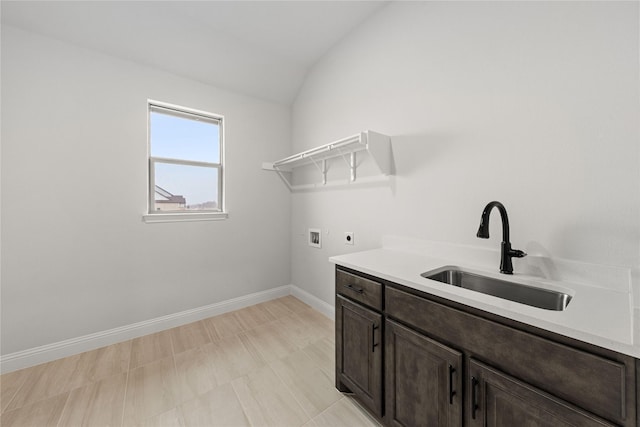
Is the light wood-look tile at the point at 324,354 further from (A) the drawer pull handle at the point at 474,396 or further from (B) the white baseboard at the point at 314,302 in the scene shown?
(A) the drawer pull handle at the point at 474,396

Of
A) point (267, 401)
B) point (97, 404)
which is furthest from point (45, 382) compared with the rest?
point (267, 401)

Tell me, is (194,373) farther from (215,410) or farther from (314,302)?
(314,302)

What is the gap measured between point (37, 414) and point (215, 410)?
1.07m

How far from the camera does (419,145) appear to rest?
1805mm

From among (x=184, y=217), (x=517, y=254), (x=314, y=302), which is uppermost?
(x=184, y=217)

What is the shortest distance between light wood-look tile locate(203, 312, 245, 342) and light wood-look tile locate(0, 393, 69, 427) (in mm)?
991

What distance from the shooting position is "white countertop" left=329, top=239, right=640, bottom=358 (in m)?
0.70

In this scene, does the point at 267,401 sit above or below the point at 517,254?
below

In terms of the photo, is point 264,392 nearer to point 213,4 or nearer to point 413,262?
point 413,262

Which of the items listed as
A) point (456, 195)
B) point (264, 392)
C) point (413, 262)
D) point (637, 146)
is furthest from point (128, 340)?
point (637, 146)

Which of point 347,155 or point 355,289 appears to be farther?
point 347,155

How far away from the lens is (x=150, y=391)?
1615 mm

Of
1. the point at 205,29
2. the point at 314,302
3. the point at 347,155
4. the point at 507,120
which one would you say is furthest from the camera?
the point at 314,302

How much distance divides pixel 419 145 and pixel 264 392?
207 cm
